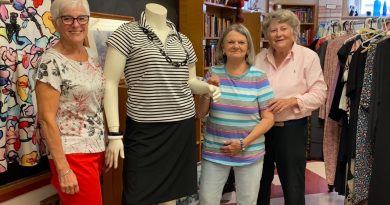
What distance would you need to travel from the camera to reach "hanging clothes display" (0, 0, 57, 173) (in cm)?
174

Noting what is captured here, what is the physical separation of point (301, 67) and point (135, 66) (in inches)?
38.2

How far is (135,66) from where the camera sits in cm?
168

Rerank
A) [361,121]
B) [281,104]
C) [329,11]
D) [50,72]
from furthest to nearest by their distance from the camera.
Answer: [329,11] < [361,121] < [281,104] < [50,72]

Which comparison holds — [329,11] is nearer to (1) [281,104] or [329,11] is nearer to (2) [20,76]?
(1) [281,104]

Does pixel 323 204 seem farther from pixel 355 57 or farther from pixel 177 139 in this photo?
pixel 177 139

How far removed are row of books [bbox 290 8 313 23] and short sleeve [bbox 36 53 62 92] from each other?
5.71 meters

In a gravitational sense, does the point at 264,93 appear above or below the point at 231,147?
above

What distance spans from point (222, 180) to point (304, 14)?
519 centimetres

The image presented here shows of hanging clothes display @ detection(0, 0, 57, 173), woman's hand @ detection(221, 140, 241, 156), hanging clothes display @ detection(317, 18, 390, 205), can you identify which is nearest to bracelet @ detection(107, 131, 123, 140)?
hanging clothes display @ detection(0, 0, 57, 173)

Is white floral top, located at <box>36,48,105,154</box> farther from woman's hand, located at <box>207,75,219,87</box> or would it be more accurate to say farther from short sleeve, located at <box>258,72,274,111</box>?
short sleeve, located at <box>258,72,274,111</box>

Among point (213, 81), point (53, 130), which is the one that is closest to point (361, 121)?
point (213, 81)

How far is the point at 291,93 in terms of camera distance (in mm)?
2154

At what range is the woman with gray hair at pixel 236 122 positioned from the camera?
194cm

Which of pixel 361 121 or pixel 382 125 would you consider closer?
pixel 382 125
